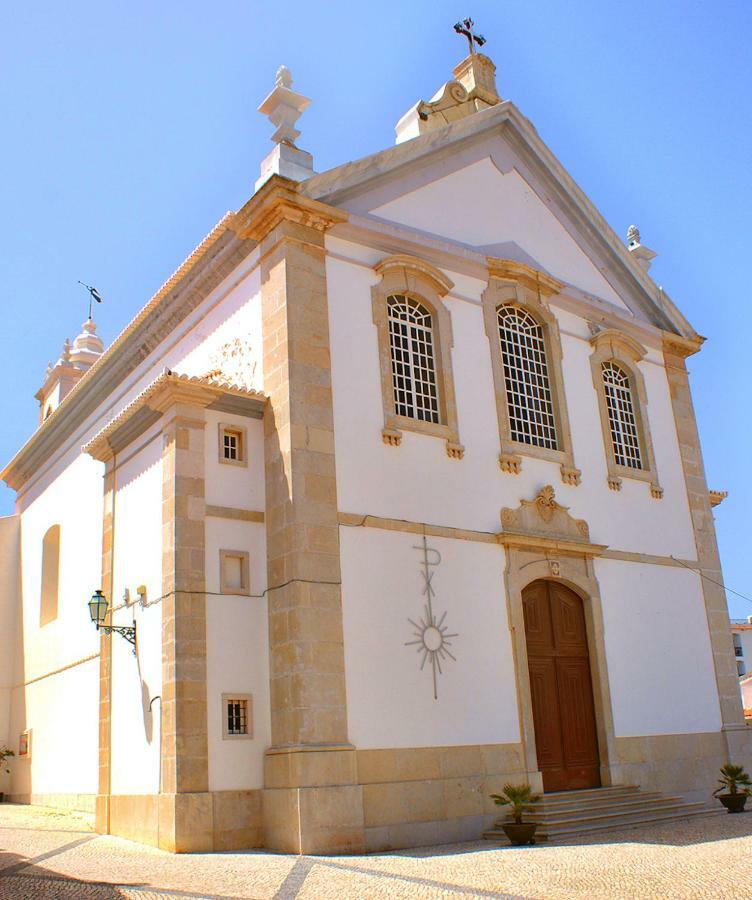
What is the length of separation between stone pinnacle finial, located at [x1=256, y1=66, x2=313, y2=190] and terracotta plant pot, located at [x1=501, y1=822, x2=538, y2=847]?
823 centimetres

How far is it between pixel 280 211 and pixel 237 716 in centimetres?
622

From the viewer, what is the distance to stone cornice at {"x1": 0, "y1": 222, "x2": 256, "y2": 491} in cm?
1377

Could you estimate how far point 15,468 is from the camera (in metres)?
22.7

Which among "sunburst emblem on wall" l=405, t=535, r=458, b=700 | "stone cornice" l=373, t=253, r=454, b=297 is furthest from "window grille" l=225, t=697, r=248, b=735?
"stone cornice" l=373, t=253, r=454, b=297

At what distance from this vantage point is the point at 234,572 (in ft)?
37.6

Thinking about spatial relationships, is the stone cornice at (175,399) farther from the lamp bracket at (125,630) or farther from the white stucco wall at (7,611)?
the white stucco wall at (7,611)

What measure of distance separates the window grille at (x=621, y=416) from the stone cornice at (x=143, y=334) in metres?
6.44

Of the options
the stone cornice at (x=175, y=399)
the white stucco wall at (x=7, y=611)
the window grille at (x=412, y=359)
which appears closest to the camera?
the stone cornice at (x=175, y=399)

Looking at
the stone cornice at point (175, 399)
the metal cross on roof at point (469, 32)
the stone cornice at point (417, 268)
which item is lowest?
the stone cornice at point (175, 399)

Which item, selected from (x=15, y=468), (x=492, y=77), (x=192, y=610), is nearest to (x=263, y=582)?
(x=192, y=610)

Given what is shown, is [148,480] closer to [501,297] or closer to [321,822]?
[321,822]

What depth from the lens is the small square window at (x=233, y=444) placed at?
11.9 metres

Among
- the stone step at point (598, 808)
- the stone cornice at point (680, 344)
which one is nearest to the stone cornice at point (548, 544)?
the stone step at point (598, 808)

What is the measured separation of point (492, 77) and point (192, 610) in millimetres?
10983
